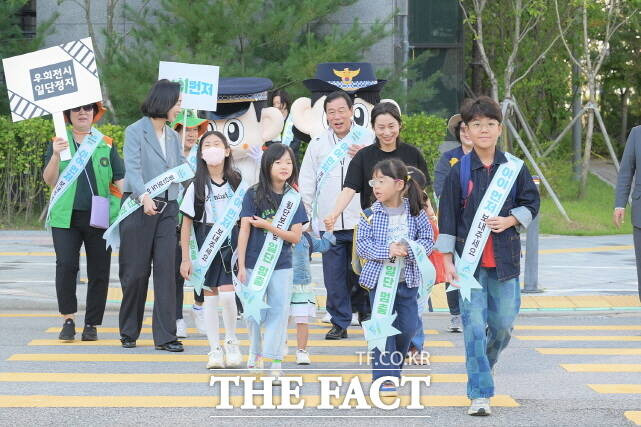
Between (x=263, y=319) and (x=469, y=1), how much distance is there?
1691 centimetres

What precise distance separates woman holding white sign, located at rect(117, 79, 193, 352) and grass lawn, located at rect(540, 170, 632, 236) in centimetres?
1037

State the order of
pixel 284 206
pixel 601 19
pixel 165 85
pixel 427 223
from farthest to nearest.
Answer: pixel 601 19, pixel 165 85, pixel 284 206, pixel 427 223

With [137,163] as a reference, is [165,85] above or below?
above

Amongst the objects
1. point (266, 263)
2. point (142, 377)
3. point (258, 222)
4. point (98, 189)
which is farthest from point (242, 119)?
point (142, 377)

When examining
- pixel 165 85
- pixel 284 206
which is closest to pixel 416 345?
pixel 284 206

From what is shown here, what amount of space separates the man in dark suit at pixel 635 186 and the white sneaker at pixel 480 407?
378cm

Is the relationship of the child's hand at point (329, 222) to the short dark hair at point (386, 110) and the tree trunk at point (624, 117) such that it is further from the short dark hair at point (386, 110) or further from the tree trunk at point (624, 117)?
the tree trunk at point (624, 117)

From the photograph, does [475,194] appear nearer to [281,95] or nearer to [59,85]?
[59,85]

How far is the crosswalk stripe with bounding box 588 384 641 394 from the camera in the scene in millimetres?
7709

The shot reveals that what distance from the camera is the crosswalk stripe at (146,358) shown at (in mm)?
8868

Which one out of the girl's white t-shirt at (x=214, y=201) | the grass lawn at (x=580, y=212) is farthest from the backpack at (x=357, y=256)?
the grass lawn at (x=580, y=212)

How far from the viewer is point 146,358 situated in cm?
898

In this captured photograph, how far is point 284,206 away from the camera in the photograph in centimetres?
796

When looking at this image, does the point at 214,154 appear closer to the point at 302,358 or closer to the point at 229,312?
the point at 229,312
